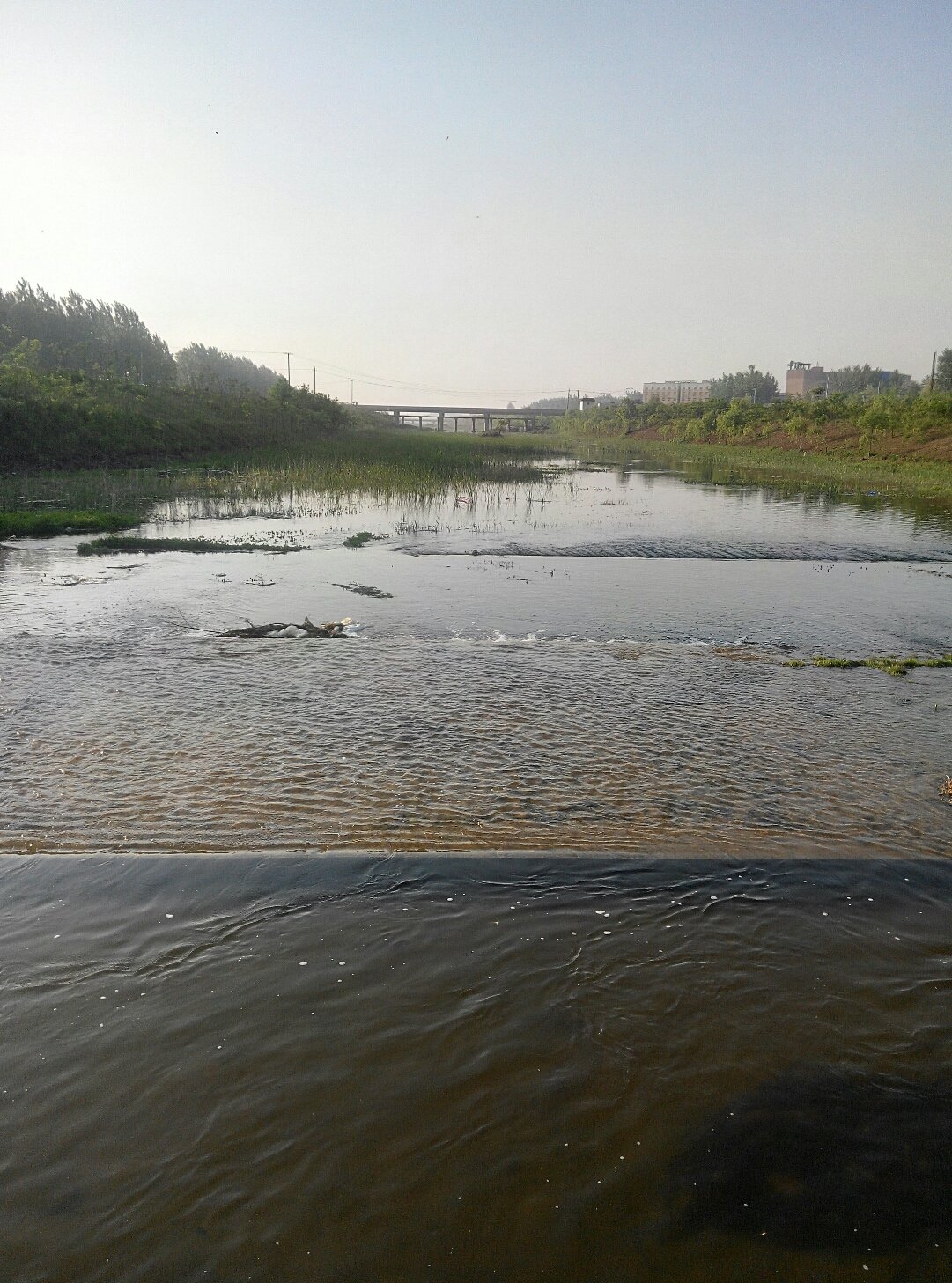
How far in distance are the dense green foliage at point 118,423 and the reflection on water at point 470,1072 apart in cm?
2879

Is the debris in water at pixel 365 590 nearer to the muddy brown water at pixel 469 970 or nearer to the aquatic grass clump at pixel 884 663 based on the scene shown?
the muddy brown water at pixel 469 970

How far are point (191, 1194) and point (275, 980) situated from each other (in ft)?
3.63

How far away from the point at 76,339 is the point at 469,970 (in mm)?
90938

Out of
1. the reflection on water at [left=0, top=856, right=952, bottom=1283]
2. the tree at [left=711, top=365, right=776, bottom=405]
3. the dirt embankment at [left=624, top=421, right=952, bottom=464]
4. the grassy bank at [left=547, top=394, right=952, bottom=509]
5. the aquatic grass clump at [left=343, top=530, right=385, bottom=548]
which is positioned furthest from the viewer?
the tree at [left=711, top=365, right=776, bottom=405]

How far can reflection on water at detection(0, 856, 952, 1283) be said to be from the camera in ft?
9.17

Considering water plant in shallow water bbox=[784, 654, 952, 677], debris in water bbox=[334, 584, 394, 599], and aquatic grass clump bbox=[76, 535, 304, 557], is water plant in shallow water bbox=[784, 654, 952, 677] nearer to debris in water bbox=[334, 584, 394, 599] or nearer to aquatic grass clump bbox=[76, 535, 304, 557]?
debris in water bbox=[334, 584, 394, 599]

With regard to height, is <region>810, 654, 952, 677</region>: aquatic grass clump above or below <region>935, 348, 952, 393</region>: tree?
below

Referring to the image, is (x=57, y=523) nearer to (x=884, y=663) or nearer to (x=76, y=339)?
(x=884, y=663)

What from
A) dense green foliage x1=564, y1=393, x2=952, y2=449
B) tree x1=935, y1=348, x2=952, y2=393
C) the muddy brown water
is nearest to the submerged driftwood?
the muddy brown water

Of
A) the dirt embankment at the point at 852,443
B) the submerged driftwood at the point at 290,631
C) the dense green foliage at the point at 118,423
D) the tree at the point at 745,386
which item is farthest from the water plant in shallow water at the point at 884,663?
the tree at the point at 745,386

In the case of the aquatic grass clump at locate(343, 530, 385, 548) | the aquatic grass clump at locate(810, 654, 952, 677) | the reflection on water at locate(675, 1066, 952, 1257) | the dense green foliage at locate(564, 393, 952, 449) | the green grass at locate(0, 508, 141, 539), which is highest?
the dense green foliage at locate(564, 393, 952, 449)

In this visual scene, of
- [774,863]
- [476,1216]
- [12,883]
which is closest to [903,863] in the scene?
[774,863]

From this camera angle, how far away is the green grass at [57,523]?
56.3 ft

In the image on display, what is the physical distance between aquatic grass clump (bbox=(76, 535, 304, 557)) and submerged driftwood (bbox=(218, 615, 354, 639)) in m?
6.00
